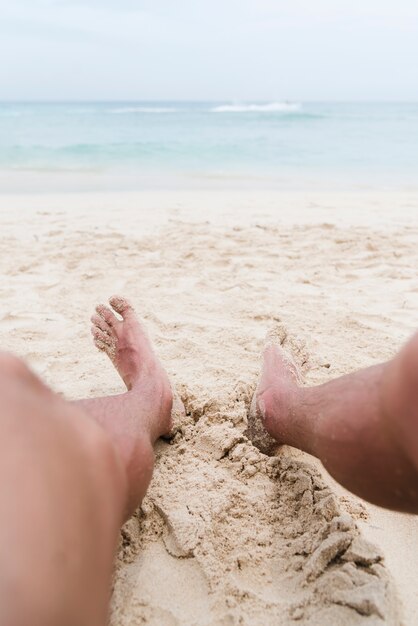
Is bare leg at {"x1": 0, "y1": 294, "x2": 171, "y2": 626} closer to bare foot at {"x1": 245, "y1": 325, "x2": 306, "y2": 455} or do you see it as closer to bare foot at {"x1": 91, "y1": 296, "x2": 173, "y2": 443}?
bare foot at {"x1": 91, "y1": 296, "x2": 173, "y2": 443}

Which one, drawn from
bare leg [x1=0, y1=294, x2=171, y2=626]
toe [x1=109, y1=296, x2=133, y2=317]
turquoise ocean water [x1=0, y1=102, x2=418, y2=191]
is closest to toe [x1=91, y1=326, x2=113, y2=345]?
toe [x1=109, y1=296, x2=133, y2=317]

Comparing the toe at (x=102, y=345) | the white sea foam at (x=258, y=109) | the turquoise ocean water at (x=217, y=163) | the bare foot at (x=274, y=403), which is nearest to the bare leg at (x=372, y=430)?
the bare foot at (x=274, y=403)

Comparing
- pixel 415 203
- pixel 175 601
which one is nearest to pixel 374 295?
pixel 175 601

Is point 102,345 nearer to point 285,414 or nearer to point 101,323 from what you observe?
point 101,323

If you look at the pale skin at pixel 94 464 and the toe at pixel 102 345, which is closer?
the pale skin at pixel 94 464

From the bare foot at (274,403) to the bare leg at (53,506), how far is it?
0.57 meters

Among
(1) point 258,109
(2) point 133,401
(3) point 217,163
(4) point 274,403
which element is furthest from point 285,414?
(1) point 258,109

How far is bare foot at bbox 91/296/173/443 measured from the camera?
4.92 ft

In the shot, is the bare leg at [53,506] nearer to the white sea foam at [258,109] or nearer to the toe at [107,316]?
the toe at [107,316]

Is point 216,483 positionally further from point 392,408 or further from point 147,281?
point 147,281

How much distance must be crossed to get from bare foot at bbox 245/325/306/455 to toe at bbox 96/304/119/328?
0.59 m

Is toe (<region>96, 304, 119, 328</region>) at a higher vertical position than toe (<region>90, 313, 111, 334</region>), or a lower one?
higher

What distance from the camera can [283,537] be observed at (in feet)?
4.27

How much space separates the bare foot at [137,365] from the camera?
150 cm
